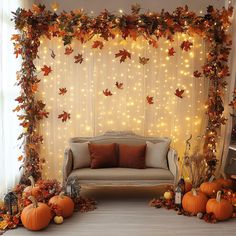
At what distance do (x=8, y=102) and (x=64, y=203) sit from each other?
5.33ft

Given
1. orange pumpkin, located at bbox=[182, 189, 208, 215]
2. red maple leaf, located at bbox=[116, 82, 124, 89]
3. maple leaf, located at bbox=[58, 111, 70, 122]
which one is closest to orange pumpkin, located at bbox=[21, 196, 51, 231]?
orange pumpkin, located at bbox=[182, 189, 208, 215]

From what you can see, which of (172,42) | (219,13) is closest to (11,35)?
(172,42)

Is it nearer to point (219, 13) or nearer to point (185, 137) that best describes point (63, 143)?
point (185, 137)

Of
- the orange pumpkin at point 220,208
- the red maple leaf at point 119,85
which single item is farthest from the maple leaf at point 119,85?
the orange pumpkin at point 220,208

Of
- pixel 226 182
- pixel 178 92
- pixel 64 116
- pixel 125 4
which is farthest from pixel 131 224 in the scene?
pixel 125 4

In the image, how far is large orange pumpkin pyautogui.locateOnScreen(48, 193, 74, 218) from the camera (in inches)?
129

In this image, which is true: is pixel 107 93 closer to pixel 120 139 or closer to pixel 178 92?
pixel 120 139

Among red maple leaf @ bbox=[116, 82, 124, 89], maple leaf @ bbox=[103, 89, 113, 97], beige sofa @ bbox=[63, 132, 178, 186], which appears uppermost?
red maple leaf @ bbox=[116, 82, 124, 89]

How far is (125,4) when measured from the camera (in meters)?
4.71

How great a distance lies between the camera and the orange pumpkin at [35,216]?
2.97 meters

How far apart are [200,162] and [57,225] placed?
2443mm

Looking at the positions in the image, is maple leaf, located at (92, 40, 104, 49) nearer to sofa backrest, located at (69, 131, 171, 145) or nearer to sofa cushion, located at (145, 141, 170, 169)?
sofa backrest, located at (69, 131, 171, 145)

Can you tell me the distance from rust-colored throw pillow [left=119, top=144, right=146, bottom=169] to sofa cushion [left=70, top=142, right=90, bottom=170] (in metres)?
0.48

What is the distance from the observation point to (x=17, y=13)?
4.04 metres
